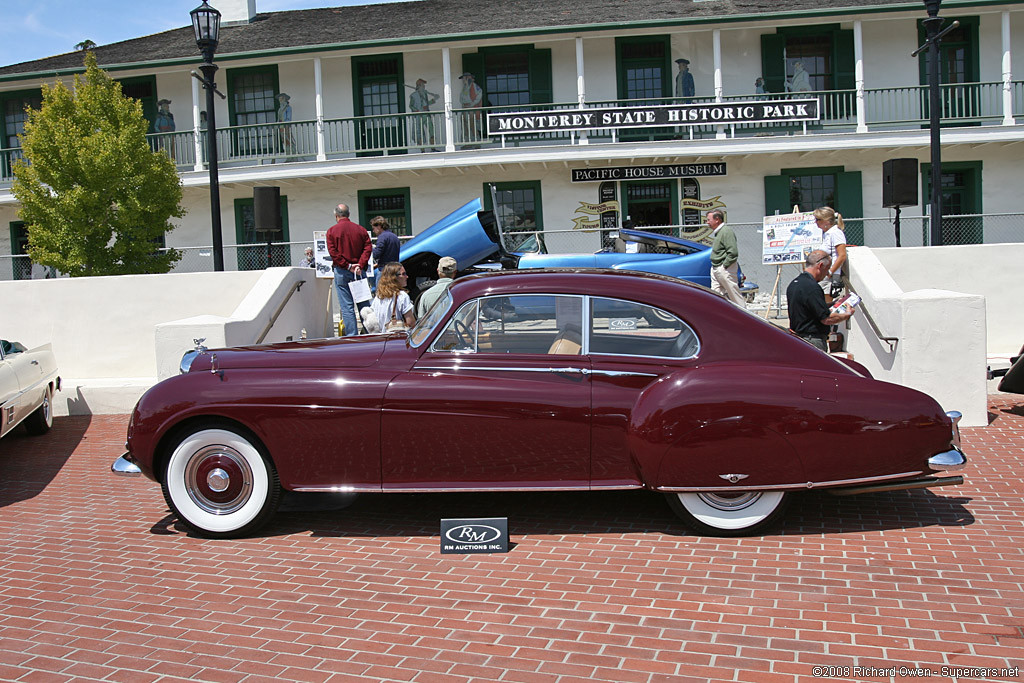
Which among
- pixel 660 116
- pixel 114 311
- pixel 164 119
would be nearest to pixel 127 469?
pixel 114 311

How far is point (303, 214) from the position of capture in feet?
70.2

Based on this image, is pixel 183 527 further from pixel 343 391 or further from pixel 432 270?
pixel 432 270

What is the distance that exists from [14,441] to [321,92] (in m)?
14.6

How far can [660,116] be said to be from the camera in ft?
63.5

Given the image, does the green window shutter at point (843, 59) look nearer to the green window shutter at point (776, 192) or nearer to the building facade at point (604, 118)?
the building facade at point (604, 118)

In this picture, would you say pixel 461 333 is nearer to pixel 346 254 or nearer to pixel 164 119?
pixel 346 254

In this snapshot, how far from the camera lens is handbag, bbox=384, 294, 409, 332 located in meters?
8.54

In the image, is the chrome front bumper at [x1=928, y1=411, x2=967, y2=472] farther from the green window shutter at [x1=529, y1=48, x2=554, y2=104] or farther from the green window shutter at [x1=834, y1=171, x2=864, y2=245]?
the green window shutter at [x1=529, y1=48, x2=554, y2=104]

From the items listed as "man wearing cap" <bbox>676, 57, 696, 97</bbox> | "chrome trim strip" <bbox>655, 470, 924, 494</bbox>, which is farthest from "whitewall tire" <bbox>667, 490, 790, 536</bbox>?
"man wearing cap" <bbox>676, 57, 696, 97</bbox>

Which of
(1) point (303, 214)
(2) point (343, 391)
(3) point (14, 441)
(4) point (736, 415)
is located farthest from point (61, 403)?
(1) point (303, 214)

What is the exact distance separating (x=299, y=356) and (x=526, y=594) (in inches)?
84.0

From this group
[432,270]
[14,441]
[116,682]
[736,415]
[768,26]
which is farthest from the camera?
[768,26]

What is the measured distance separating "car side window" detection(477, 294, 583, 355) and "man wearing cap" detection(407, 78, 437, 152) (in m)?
16.0

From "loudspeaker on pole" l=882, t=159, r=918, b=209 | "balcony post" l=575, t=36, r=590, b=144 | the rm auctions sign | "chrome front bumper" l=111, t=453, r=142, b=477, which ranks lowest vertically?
"chrome front bumper" l=111, t=453, r=142, b=477
